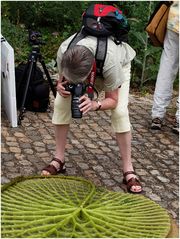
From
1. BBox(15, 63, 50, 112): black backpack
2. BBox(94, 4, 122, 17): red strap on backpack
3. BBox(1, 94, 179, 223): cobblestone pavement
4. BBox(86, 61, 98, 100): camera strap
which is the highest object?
BBox(94, 4, 122, 17): red strap on backpack

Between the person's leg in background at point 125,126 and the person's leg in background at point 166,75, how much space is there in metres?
1.28

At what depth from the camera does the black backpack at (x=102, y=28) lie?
11.1ft

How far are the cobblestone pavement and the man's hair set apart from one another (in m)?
1.06

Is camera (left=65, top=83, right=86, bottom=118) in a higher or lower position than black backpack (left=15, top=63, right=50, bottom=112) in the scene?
higher

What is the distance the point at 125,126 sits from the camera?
3803 millimetres

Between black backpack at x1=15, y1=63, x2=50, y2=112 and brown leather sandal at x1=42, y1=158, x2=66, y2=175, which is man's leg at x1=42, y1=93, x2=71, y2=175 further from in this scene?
black backpack at x1=15, y1=63, x2=50, y2=112

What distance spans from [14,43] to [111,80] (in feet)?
12.1

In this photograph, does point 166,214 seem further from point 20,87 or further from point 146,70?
point 146,70

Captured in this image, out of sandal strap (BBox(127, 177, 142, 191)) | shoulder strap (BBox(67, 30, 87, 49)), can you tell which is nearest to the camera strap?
shoulder strap (BBox(67, 30, 87, 49))

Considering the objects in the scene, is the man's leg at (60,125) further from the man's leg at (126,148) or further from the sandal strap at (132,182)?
the sandal strap at (132,182)

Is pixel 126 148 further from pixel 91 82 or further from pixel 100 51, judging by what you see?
pixel 100 51

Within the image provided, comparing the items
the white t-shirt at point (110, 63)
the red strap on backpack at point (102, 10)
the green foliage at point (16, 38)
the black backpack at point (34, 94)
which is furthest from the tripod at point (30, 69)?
the red strap on backpack at point (102, 10)

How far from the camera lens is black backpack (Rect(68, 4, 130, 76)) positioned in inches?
133

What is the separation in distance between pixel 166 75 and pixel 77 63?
6.94 ft
